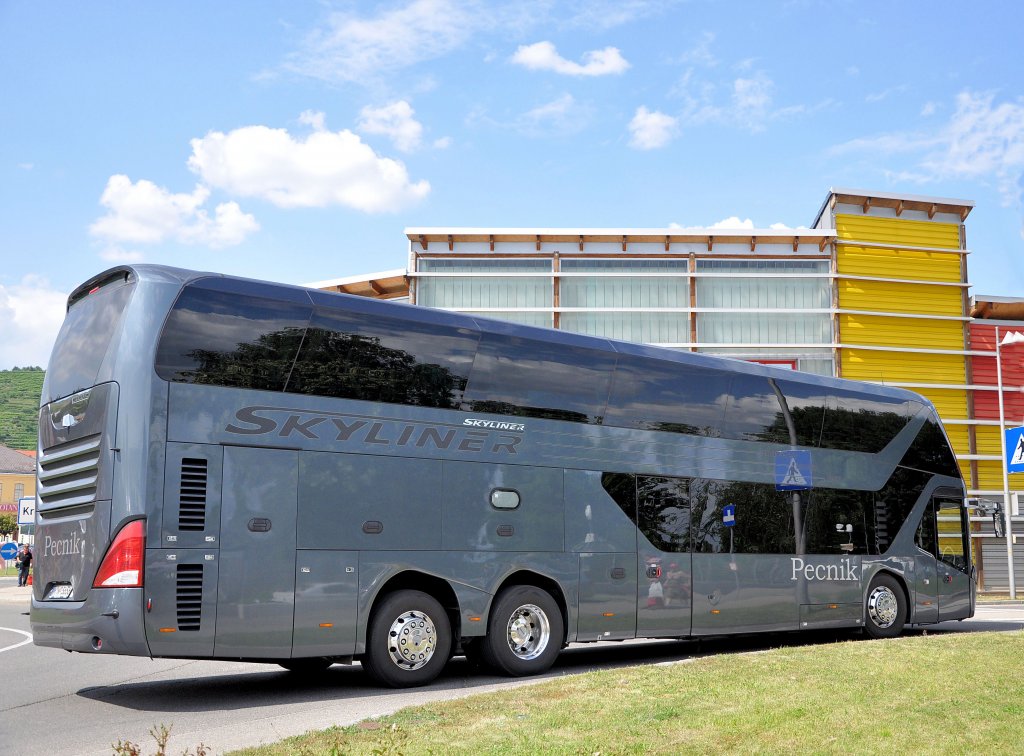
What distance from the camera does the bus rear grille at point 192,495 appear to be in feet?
34.7

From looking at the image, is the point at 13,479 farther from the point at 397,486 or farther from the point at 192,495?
the point at 192,495

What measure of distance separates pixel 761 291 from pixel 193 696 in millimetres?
41861

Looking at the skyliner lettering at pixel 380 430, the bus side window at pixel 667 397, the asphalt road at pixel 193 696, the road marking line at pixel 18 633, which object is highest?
the bus side window at pixel 667 397

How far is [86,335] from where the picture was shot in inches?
448

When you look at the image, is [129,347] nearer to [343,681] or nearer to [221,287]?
[221,287]

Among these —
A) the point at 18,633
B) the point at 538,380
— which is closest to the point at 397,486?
the point at 538,380

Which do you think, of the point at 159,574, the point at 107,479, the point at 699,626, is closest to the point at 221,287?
the point at 107,479

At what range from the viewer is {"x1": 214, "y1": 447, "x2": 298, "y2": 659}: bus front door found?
10.8 metres

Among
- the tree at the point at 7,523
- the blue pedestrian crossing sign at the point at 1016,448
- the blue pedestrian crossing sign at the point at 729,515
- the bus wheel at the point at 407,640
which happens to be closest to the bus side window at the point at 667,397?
the blue pedestrian crossing sign at the point at 729,515

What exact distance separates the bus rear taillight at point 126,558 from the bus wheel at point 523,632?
4.29m

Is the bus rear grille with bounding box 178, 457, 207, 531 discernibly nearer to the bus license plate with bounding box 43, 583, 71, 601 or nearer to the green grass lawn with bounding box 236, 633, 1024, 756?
the bus license plate with bounding box 43, 583, 71, 601

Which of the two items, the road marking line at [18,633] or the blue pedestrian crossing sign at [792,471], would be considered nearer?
the blue pedestrian crossing sign at [792,471]

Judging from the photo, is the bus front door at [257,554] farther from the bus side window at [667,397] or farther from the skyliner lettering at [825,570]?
the skyliner lettering at [825,570]

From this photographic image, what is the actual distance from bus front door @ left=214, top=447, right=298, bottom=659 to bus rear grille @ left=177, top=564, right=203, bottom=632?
0.21 metres
